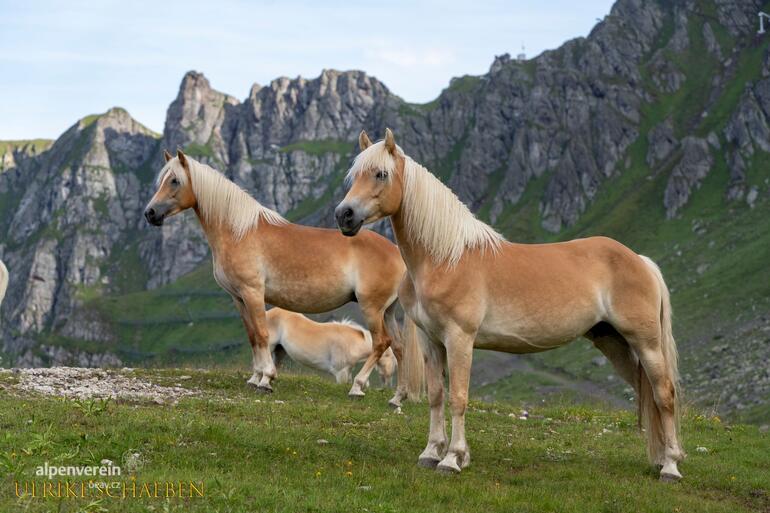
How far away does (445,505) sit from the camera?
8.54 m

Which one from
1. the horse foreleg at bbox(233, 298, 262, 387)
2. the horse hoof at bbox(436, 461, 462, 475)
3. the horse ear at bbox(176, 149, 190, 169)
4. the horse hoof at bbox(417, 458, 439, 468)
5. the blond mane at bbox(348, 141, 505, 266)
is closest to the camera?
the horse hoof at bbox(436, 461, 462, 475)

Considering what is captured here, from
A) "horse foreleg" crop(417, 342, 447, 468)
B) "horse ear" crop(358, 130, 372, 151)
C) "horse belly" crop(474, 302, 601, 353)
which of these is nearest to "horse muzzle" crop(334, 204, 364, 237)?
"horse ear" crop(358, 130, 372, 151)

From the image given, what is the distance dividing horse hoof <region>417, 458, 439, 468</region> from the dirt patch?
5.85 metres

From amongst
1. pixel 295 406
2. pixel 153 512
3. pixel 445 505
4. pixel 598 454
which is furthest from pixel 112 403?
pixel 598 454

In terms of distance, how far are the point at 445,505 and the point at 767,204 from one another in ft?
538

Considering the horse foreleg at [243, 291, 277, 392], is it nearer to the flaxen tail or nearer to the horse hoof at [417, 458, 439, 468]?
the horse hoof at [417, 458, 439, 468]

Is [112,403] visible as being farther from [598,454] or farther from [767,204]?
[767,204]

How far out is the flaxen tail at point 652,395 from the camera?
11.5 metres

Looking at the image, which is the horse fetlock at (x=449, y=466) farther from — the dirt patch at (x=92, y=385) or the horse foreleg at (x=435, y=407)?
the dirt patch at (x=92, y=385)

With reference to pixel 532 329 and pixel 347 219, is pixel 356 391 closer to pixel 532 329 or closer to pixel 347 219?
pixel 532 329

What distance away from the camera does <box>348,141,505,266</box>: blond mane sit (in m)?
10.8

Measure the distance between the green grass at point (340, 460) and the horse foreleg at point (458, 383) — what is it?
30 centimetres

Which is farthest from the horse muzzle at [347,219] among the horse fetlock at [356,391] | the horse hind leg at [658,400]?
the horse fetlock at [356,391]

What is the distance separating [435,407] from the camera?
431 inches
